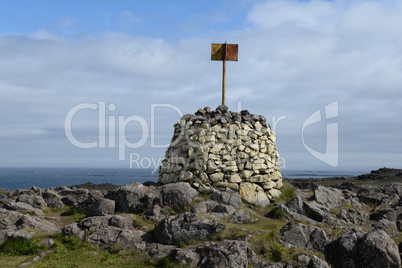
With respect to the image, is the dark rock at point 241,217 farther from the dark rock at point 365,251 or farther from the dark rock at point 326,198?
the dark rock at point 326,198

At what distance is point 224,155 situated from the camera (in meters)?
16.9

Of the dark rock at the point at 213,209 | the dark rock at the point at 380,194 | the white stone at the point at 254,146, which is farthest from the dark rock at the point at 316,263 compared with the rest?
the dark rock at the point at 380,194

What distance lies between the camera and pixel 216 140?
56.2 feet

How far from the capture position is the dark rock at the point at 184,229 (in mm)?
11883

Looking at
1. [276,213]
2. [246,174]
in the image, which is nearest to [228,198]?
[246,174]

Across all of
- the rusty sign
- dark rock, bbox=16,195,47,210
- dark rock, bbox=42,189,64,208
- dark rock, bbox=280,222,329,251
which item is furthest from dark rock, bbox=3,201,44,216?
the rusty sign

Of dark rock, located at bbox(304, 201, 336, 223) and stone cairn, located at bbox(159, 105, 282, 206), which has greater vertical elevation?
stone cairn, located at bbox(159, 105, 282, 206)

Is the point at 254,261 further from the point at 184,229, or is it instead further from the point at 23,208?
the point at 23,208

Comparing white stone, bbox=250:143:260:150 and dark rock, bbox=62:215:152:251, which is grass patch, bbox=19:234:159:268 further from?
white stone, bbox=250:143:260:150

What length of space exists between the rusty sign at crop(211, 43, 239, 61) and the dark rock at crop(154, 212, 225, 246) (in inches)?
389

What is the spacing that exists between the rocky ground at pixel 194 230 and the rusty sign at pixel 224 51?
25.0ft

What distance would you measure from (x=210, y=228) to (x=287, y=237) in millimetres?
2822

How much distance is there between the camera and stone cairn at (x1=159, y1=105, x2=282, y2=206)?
16.5 m

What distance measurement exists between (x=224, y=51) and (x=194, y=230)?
1064 cm
